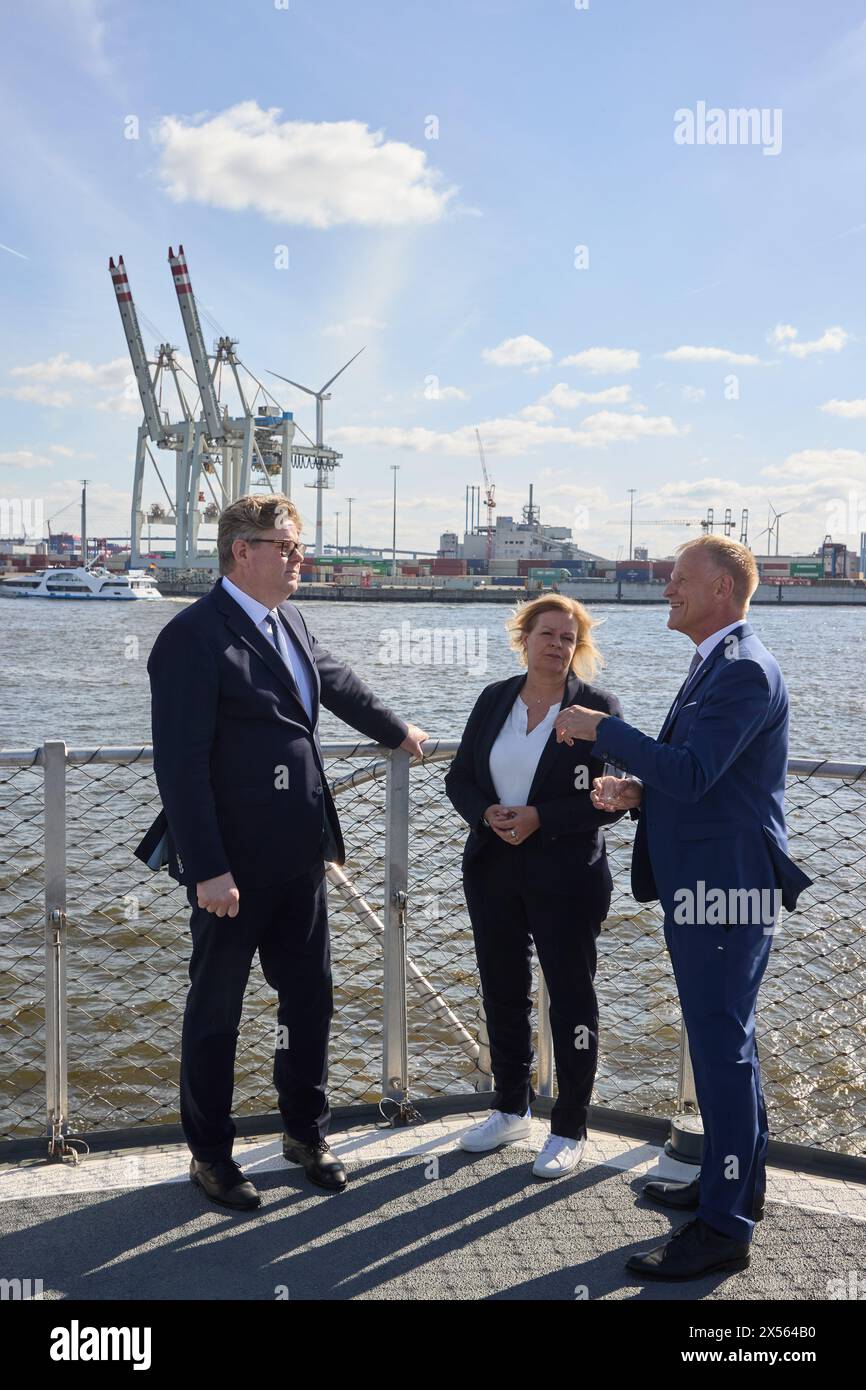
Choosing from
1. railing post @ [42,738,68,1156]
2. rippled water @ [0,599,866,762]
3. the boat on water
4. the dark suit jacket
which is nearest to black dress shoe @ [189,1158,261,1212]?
railing post @ [42,738,68,1156]

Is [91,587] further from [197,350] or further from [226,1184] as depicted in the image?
[226,1184]

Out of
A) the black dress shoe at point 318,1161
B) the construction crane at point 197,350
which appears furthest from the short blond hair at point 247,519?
the construction crane at point 197,350

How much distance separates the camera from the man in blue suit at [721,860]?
2248 millimetres

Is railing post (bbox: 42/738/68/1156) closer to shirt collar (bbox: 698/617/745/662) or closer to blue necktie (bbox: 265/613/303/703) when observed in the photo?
blue necktie (bbox: 265/613/303/703)

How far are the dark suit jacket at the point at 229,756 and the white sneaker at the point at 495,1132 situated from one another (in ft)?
2.79

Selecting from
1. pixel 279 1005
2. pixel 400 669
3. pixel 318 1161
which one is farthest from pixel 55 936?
pixel 400 669

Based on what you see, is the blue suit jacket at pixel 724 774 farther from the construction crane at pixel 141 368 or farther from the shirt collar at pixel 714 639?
the construction crane at pixel 141 368

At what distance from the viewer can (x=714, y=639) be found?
2402mm

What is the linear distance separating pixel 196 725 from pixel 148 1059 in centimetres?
368

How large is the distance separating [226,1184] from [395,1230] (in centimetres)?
42

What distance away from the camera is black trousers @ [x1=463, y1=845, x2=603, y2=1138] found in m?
2.72

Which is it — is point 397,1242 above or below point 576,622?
below

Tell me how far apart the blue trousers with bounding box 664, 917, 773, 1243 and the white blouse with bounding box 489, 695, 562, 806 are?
58cm
